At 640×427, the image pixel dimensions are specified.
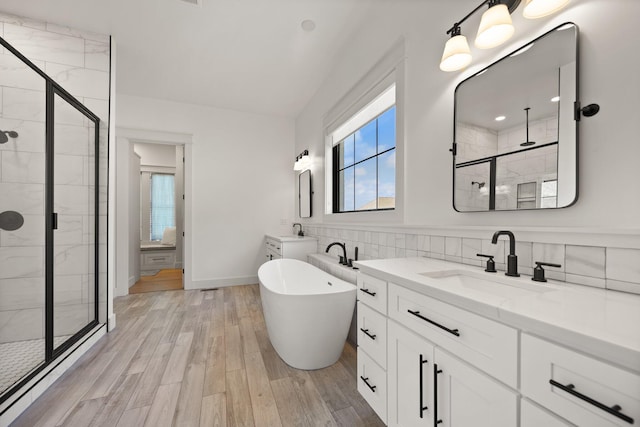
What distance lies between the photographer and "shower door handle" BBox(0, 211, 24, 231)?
1733mm

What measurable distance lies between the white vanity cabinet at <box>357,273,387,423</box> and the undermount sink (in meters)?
0.25

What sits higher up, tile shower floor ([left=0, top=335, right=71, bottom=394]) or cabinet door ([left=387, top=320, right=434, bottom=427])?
cabinet door ([left=387, top=320, right=434, bottom=427])

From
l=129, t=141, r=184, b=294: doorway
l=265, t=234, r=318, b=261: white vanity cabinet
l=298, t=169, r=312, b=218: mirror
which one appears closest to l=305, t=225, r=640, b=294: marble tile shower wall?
l=265, t=234, r=318, b=261: white vanity cabinet

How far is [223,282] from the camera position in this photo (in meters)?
4.09

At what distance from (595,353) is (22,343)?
308 centimetres

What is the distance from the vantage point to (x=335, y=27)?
2.40 metres

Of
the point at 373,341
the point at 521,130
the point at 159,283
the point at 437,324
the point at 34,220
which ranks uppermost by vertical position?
the point at 521,130

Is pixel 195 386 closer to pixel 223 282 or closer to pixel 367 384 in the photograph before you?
pixel 367 384

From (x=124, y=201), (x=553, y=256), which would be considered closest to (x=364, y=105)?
(x=553, y=256)

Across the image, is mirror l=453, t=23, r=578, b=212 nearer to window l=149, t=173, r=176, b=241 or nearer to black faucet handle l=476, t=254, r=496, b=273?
black faucet handle l=476, t=254, r=496, b=273

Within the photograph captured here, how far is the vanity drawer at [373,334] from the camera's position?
1238 mm

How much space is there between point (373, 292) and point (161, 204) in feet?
20.1

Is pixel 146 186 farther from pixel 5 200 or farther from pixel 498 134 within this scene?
pixel 498 134

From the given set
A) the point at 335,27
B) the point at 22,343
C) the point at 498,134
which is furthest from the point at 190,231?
the point at 498,134
